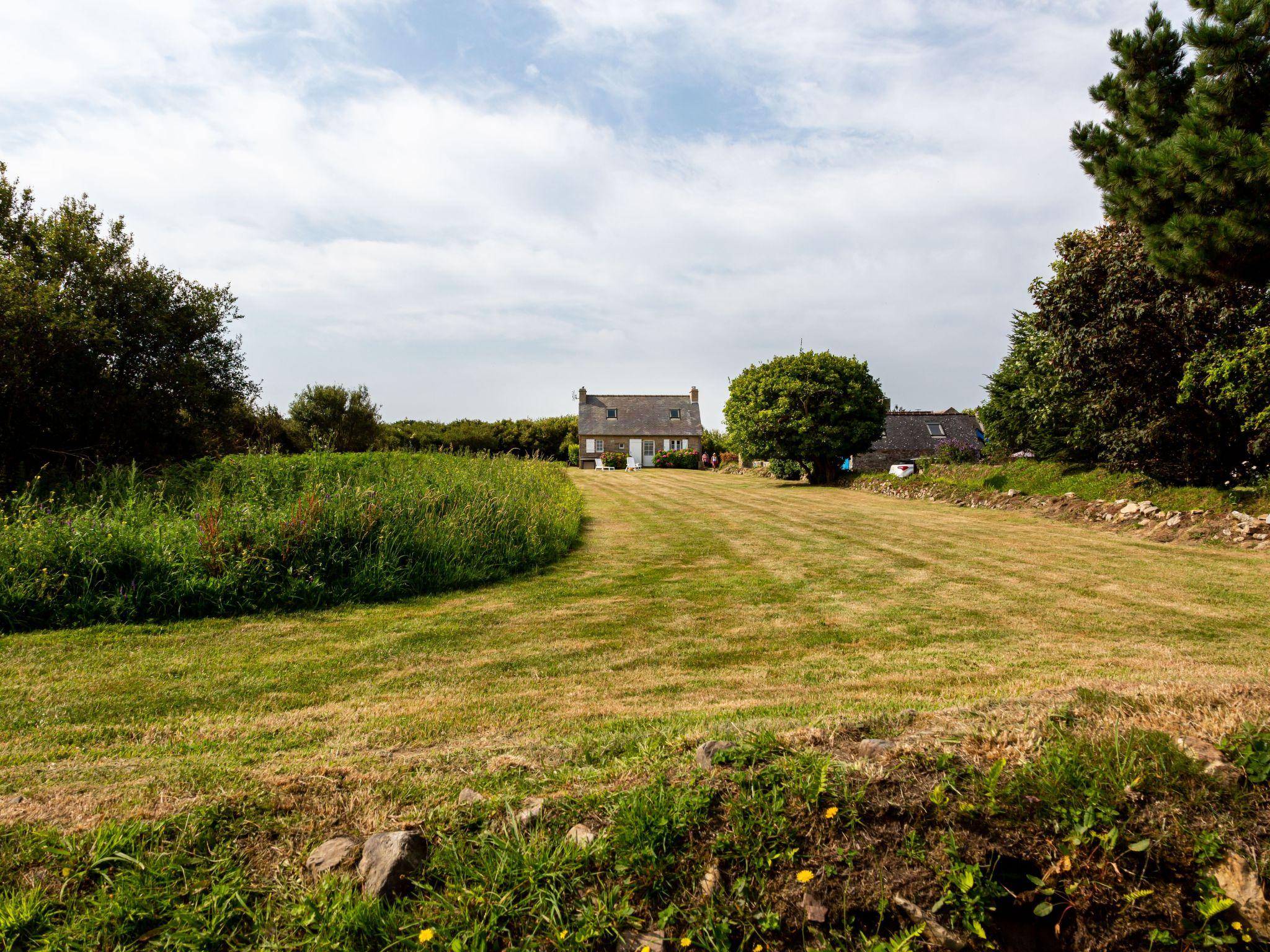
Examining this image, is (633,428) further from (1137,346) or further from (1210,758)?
(1210,758)

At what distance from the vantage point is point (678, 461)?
148 ft

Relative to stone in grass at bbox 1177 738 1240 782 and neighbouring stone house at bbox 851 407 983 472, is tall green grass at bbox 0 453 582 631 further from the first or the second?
neighbouring stone house at bbox 851 407 983 472

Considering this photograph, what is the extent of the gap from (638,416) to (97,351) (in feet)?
131

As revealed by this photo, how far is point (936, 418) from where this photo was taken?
43406 millimetres

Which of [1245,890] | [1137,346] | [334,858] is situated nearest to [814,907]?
[1245,890]

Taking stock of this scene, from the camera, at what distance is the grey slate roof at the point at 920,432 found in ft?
135

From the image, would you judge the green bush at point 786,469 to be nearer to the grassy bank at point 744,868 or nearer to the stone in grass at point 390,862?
the grassy bank at point 744,868

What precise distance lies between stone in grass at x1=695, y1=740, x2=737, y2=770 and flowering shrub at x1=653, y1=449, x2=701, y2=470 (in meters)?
41.7

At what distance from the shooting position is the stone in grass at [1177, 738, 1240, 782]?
238 cm

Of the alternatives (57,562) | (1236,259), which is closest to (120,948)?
(57,562)

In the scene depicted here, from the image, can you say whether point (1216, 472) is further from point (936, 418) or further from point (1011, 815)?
point (936, 418)

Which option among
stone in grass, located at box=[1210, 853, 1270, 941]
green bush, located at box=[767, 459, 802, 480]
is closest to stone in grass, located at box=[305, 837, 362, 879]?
stone in grass, located at box=[1210, 853, 1270, 941]

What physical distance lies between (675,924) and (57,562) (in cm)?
679

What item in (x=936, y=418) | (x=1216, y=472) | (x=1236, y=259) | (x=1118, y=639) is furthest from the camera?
(x=936, y=418)
